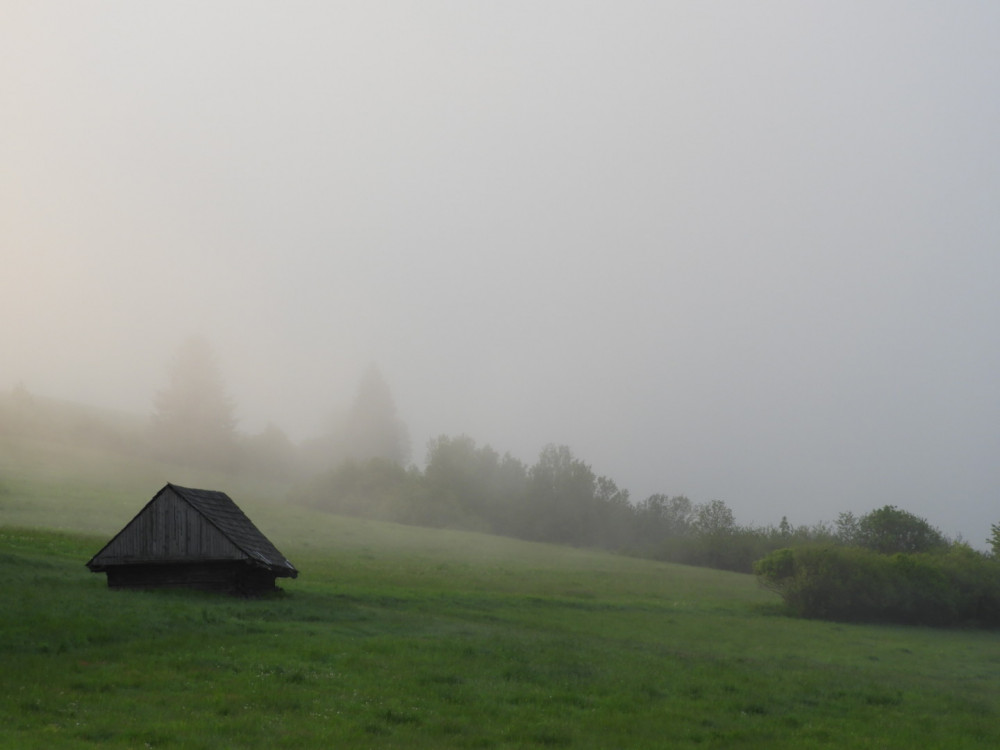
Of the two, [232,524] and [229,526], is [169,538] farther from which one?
[232,524]

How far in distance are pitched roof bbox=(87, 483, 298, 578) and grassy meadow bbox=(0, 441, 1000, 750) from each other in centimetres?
145

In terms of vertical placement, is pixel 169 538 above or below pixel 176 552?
above

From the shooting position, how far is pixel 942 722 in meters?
22.5

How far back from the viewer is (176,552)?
107 feet

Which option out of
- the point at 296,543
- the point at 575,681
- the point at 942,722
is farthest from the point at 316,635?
the point at 296,543

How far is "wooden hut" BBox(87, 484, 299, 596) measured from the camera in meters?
32.3

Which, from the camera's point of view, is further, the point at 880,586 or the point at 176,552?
the point at 880,586

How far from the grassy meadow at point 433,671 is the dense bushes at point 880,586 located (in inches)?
262

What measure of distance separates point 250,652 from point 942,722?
66.2ft

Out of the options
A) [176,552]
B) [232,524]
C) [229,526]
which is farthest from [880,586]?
[176,552]

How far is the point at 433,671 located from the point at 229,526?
1594 centimetres

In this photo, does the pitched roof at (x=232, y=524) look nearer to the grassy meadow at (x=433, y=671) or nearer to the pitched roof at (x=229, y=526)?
the pitched roof at (x=229, y=526)

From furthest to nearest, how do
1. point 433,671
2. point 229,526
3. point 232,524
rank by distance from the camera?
point 232,524 → point 229,526 → point 433,671

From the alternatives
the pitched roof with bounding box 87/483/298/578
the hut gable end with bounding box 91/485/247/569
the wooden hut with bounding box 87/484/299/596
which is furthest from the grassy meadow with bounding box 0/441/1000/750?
the hut gable end with bounding box 91/485/247/569
